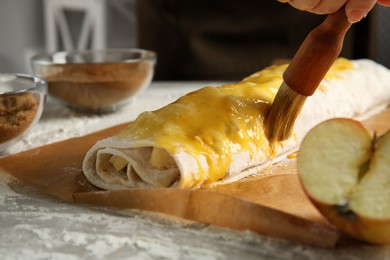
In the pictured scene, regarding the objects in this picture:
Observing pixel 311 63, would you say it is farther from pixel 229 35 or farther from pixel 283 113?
pixel 229 35

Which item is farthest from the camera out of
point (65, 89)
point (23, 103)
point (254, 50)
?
point (254, 50)

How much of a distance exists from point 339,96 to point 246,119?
1.41 feet

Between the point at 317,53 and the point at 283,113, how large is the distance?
160 mm

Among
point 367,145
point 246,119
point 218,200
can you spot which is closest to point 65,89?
point 246,119

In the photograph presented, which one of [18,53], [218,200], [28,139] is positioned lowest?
[18,53]

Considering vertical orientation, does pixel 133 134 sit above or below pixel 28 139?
above

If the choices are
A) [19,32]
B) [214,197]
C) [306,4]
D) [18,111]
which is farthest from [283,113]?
[19,32]

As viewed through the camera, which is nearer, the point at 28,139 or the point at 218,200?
the point at 218,200

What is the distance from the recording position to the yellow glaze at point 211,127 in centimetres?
112

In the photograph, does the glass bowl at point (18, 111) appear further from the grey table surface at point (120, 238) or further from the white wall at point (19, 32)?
the white wall at point (19, 32)

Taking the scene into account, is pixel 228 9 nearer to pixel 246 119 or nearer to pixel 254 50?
pixel 254 50

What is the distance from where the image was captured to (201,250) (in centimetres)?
89

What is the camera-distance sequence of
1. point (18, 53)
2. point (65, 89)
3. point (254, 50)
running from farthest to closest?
1. point (18, 53)
2. point (254, 50)
3. point (65, 89)

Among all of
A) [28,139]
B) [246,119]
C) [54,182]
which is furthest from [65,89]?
[246,119]
